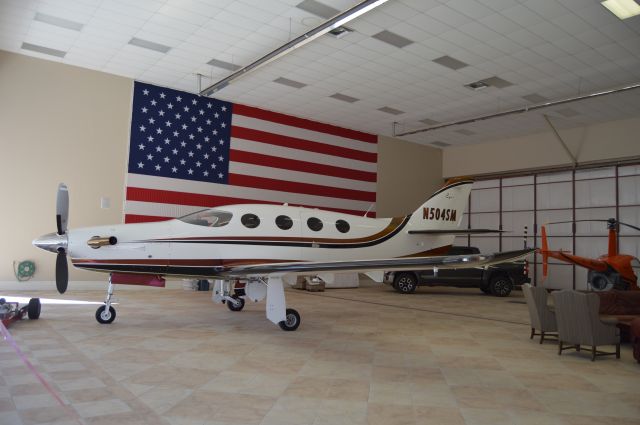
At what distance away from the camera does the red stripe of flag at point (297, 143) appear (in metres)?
14.6

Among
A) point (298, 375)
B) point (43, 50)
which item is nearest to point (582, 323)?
point (298, 375)

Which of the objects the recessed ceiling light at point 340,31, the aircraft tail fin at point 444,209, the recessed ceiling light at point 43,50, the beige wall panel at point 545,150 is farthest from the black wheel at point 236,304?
the beige wall panel at point 545,150

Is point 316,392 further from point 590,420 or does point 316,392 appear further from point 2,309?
point 2,309

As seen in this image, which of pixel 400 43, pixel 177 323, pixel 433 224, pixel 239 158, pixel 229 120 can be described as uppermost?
pixel 400 43

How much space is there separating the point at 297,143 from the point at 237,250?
8.73 m

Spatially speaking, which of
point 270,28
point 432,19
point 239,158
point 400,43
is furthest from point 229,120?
point 432,19

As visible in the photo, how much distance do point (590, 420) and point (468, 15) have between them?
7.87m

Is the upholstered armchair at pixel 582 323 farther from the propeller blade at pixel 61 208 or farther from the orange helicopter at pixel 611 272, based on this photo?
the propeller blade at pixel 61 208

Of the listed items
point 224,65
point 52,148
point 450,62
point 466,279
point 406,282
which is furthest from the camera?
point 466,279

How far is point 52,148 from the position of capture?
459 inches

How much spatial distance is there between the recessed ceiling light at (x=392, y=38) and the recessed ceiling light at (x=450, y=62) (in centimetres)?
123

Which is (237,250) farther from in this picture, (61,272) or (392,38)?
(392,38)

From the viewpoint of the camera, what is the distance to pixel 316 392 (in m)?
4.00

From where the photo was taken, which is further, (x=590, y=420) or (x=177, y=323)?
(x=177, y=323)
